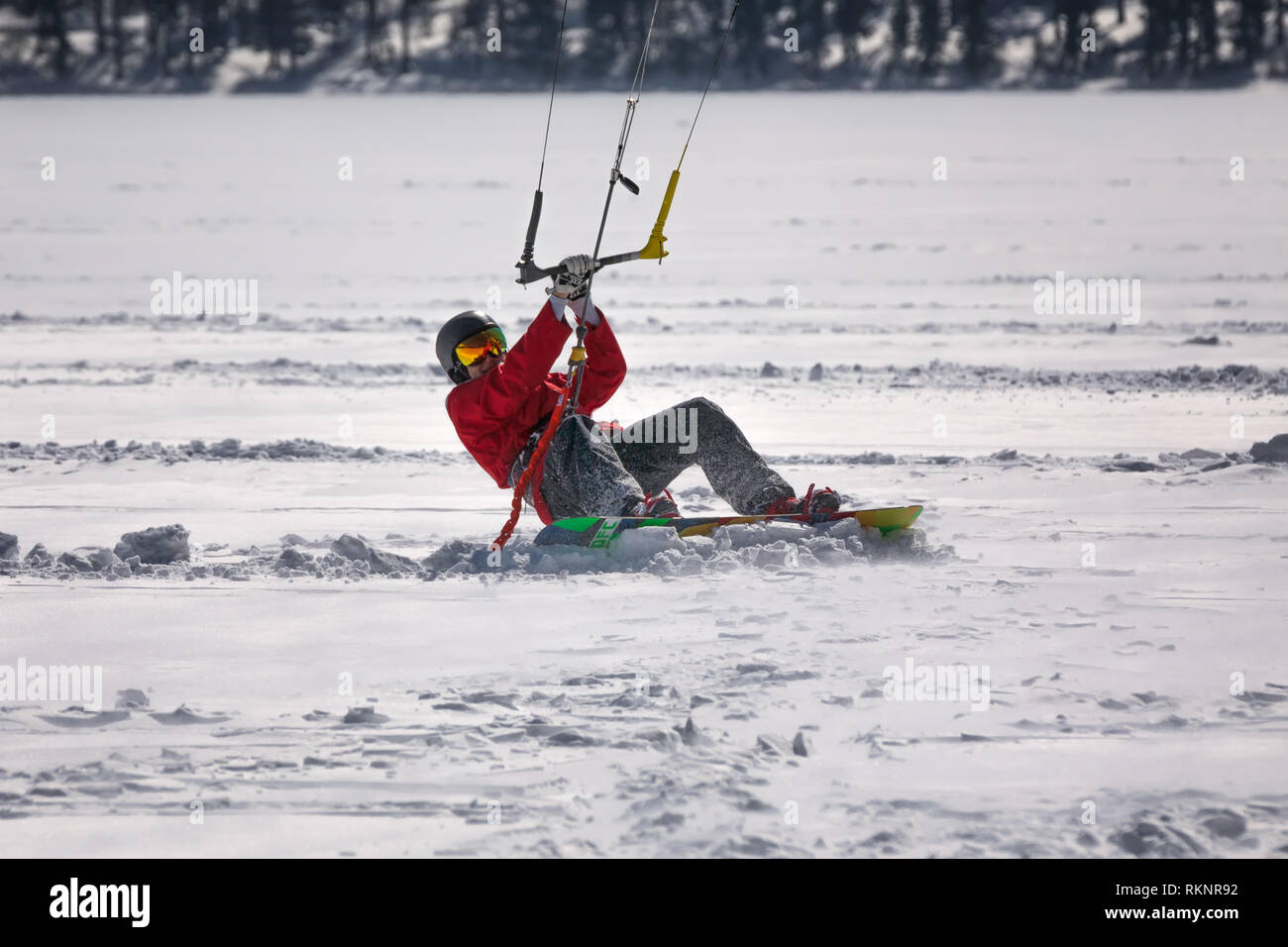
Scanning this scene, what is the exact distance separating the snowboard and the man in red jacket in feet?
0.16

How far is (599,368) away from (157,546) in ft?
6.60

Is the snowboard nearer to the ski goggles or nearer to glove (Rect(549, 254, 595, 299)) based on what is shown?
the ski goggles

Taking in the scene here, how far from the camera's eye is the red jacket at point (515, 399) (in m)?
6.36

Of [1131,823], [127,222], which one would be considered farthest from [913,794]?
[127,222]

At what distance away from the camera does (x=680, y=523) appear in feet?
21.6

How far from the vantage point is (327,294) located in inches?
640

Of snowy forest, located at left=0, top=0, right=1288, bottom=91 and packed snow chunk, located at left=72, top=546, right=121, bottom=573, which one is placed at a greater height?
snowy forest, located at left=0, top=0, right=1288, bottom=91

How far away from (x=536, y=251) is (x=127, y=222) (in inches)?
305
